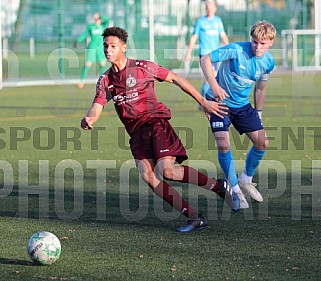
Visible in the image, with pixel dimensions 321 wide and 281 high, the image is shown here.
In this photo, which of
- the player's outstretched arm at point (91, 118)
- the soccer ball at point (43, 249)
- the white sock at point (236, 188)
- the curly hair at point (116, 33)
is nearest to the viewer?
the soccer ball at point (43, 249)

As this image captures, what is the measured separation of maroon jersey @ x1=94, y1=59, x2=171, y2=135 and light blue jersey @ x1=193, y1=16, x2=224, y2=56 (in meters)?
9.87

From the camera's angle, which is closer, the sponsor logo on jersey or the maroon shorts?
the maroon shorts

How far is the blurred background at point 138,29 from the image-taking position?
30500 mm

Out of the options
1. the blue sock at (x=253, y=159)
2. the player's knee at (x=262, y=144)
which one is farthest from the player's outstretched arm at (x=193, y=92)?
the blue sock at (x=253, y=159)

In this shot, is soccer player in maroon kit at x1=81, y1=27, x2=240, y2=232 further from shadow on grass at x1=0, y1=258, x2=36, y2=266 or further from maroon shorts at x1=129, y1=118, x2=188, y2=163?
shadow on grass at x1=0, y1=258, x2=36, y2=266

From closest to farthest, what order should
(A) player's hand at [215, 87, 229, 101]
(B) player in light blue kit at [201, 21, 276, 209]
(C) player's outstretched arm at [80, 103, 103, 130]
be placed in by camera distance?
(C) player's outstretched arm at [80, 103, 103, 130], (A) player's hand at [215, 87, 229, 101], (B) player in light blue kit at [201, 21, 276, 209]

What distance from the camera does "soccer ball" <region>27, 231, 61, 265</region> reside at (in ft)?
19.5

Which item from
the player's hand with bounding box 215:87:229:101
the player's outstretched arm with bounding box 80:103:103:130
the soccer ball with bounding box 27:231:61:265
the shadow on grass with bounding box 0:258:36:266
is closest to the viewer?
the soccer ball with bounding box 27:231:61:265

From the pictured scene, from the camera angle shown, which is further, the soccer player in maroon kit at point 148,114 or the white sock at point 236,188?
the white sock at point 236,188

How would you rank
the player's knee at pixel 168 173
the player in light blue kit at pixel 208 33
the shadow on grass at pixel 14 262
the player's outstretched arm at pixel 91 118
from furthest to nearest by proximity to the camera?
the player in light blue kit at pixel 208 33 → the player's knee at pixel 168 173 → the player's outstretched arm at pixel 91 118 → the shadow on grass at pixel 14 262

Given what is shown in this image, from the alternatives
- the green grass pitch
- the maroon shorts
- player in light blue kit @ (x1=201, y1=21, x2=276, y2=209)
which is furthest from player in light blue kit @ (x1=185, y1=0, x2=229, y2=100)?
the maroon shorts

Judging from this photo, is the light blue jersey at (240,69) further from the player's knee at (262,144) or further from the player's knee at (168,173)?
the player's knee at (168,173)

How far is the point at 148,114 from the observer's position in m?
7.32

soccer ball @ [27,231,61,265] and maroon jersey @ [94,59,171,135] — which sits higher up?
maroon jersey @ [94,59,171,135]
